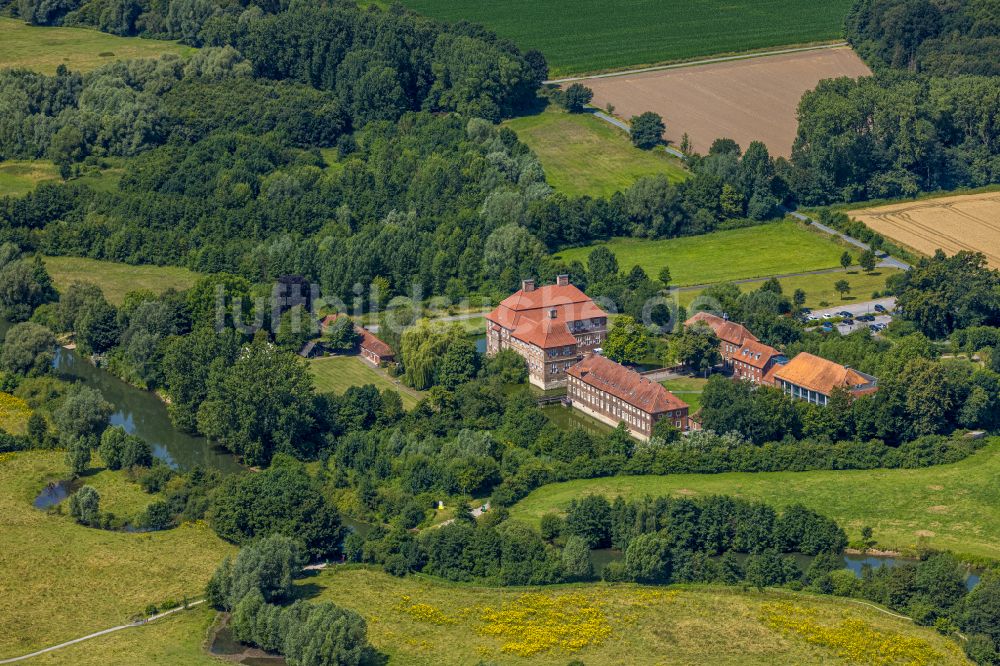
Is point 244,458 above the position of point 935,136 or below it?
below

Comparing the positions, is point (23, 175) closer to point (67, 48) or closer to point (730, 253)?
point (67, 48)

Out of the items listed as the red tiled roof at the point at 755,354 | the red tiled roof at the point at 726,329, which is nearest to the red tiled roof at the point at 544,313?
the red tiled roof at the point at 726,329

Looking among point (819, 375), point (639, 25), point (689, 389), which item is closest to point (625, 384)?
point (689, 389)

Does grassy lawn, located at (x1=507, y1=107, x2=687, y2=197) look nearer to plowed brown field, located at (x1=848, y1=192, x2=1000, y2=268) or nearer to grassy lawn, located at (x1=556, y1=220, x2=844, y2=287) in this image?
grassy lawn, located at (x1=556, y1=220, x2=844, y2=287)

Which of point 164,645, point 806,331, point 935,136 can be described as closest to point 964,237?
point 935,136

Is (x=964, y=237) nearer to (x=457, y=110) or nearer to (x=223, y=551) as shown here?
(x=457, y=110)

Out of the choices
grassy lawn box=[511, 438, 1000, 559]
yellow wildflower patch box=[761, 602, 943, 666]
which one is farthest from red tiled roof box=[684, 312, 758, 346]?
yellow wildflower patch box=[761, 602, 943, 666]
